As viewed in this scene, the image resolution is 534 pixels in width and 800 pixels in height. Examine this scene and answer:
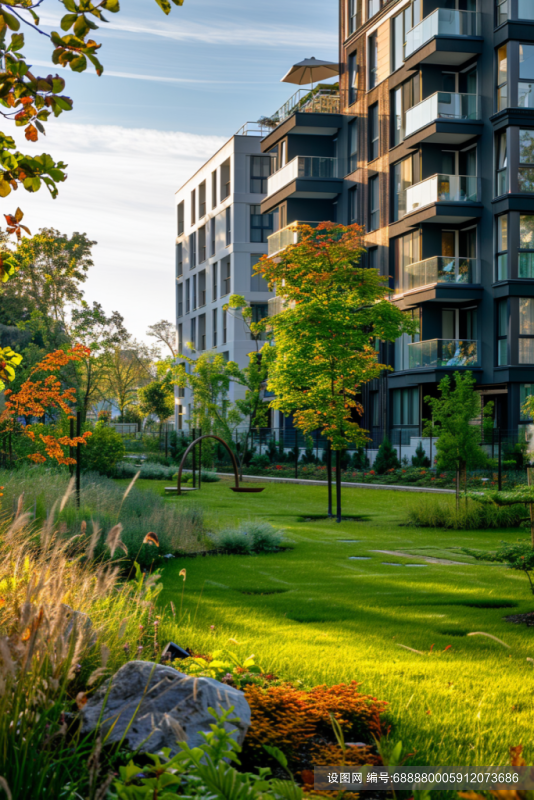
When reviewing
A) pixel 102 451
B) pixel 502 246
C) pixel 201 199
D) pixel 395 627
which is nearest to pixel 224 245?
pixel 201 199

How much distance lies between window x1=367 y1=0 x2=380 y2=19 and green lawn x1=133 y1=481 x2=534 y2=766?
98.8ft

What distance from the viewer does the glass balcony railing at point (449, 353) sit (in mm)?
29734

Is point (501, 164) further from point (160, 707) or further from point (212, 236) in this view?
point (212, 236)

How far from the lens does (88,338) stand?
140 feet

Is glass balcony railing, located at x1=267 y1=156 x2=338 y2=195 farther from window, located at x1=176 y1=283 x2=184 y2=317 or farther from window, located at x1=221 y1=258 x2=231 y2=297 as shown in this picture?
window, located at x1=176 y1=283 x2=184 y2=317

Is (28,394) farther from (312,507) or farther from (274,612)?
(312,507)

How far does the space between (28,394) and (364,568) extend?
215 inches

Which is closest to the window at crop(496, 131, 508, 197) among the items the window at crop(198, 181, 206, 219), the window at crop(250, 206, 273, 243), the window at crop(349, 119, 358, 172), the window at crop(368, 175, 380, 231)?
the window at crop(368, 175, 380, 231)

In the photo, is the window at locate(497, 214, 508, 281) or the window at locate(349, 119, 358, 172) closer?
the window at locate(497, 214, 508, 281)

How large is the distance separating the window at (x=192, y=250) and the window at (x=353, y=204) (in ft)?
80.3

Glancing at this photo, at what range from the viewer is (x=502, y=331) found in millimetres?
28828

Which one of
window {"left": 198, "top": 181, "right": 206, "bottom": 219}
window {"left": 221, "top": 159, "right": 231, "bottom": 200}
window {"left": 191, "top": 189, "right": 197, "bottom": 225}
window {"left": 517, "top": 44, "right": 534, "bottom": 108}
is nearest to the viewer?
window {"left": 517, "top": 44, "right": 534, "bottom": 108}

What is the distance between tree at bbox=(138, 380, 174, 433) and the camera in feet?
228

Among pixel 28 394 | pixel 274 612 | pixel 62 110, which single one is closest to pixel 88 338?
pixel 28 394
